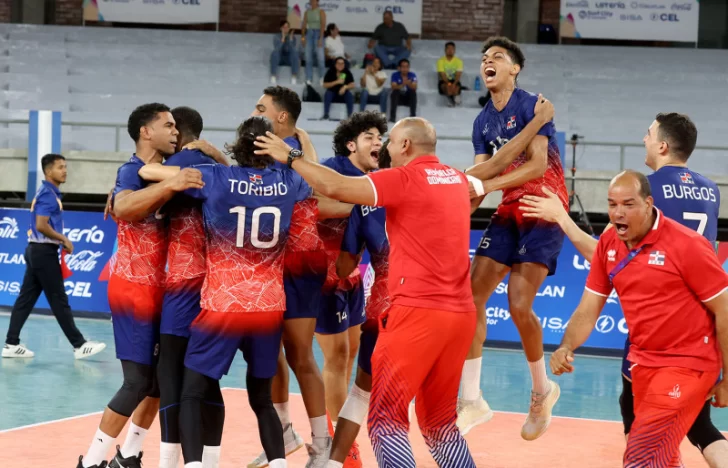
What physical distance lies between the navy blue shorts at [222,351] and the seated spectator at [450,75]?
693 inches

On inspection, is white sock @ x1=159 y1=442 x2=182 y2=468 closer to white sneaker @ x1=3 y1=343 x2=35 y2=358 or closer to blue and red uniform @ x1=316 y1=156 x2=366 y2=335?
blue and red uniform @ x1=316 y1=156 x2=366 y2=335

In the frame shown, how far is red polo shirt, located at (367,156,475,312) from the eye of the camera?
5.45 metres

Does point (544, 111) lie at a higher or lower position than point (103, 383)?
higher

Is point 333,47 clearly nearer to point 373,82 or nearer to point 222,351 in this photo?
point 373,82

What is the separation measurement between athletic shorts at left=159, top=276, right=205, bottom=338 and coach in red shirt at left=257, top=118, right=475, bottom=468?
3.64 ft

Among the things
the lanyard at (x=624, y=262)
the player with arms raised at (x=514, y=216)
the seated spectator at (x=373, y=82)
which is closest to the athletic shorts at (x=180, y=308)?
the player with arms raised at (x=514, y=216)

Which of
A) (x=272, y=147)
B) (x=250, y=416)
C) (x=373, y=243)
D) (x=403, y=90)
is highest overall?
(x=403, y=90)

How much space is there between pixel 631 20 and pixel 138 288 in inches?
820

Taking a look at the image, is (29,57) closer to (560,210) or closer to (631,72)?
(631,72)

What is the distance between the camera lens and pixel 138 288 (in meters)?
6.32

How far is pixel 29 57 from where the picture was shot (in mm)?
24328

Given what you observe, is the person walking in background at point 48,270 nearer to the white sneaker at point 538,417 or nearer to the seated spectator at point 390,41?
the white sneaker at point 538,417

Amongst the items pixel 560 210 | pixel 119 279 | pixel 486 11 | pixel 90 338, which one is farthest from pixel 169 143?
pixel 486 11

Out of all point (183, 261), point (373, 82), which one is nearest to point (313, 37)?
point (373, 82)
